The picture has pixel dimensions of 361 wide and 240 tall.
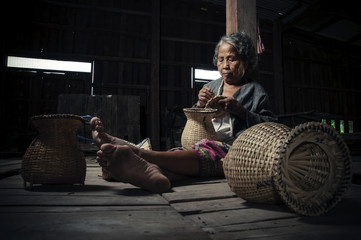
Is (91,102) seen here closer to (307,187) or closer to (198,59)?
(198,59)

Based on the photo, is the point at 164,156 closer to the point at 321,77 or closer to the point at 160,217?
the point at 160,217

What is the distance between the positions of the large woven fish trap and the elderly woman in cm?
47

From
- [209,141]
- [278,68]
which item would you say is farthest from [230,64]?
[278,68]

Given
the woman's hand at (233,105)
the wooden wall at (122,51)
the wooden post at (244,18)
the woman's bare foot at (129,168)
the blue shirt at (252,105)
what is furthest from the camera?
the wooden wall at (122,51)

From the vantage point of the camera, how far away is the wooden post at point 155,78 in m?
6.42

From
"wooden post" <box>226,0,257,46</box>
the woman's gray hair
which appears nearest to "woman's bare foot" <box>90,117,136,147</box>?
the woman's gray hair

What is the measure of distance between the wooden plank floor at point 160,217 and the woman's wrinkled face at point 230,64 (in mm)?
1151

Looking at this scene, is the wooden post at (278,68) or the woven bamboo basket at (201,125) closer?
the woven bamboo basket at (201,125)

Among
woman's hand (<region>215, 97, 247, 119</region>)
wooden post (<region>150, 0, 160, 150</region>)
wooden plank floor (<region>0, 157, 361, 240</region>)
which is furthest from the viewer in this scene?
wooden post (<region>150, 0, 160, 150</region>)

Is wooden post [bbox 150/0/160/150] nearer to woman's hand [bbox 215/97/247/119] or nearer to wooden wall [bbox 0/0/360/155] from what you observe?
wooden wall [bbox 0/0/360/155]

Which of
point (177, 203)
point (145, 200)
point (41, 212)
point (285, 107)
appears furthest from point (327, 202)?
point (285, 107)

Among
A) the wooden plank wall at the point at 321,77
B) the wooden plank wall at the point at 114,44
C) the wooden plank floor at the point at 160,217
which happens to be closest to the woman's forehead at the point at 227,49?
the wooden plank floor at the point at 160,217

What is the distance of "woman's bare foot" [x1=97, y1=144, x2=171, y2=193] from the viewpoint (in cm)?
137

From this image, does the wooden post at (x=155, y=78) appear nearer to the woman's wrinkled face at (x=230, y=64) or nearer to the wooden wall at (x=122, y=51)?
the wooden wall at (x=122, y=51)
